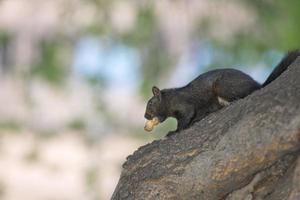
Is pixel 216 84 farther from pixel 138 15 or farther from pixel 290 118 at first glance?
pixel 138 15

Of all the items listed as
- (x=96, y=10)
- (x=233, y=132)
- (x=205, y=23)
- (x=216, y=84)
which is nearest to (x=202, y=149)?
(x=233, y=132)

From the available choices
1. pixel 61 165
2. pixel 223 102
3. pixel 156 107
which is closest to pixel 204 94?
A: pixel 223 102

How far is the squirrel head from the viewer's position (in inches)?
203

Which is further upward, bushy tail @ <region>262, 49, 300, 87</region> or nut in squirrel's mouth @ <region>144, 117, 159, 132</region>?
nut in squirrel's mouth @ <region>144, 117, 159, 132</region>

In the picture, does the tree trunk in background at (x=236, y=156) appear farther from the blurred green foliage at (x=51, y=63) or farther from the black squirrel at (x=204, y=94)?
the blurred green foliage at (x=51, y=63)

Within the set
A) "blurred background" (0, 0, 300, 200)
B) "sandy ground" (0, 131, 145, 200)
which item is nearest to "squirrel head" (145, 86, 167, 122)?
"blurred background" (0, 0, 300, 200)

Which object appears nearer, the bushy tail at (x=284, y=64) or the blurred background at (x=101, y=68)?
the bushy tail at (x=284, y=64)

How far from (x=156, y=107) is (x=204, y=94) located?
705 mm

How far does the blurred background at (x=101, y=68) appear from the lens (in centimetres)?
988

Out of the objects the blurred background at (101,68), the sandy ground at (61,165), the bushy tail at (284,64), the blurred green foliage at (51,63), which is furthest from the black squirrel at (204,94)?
the sandy ground at (61,165)

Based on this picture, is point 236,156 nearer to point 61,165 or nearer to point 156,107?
point 156,107

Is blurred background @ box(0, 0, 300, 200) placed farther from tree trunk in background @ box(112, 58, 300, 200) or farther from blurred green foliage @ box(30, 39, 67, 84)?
tree trunk in background @ box(112, 58, 300, 200)

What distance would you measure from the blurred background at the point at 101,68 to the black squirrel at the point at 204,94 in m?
3.49

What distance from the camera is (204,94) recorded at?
452 cm
